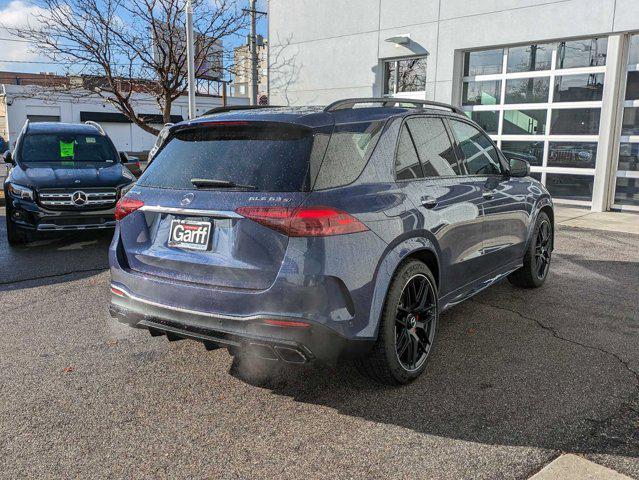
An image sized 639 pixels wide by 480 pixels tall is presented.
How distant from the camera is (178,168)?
3.47m

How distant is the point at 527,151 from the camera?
505 inches

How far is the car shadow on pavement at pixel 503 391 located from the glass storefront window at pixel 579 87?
8685 mm

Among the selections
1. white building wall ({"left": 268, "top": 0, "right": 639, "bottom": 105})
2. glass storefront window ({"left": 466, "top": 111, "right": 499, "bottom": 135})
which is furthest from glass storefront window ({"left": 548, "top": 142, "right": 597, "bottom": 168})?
white building wall ({"left": 268, "top": 0, "right": 639, "bottom": 105})

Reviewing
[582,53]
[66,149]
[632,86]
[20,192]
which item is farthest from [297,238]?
[582,53]

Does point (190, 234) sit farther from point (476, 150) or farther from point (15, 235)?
point (15, 235)

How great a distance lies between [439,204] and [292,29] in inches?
561

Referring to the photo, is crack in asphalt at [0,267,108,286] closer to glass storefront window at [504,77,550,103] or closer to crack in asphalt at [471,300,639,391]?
crack in asphalt at [471,300,639,391]

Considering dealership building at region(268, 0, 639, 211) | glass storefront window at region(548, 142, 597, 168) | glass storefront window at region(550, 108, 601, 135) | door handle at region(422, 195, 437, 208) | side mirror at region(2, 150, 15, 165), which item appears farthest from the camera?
glass storefront window at region(548, 142, 597, 168)

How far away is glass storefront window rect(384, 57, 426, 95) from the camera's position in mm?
14398

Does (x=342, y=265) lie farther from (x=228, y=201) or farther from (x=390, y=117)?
(x=390, y=117)

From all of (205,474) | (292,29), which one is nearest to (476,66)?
(292,29)

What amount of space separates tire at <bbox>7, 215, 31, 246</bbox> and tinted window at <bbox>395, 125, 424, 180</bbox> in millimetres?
6099

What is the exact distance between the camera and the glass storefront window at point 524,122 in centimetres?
1245

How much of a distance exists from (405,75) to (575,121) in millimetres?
4574
